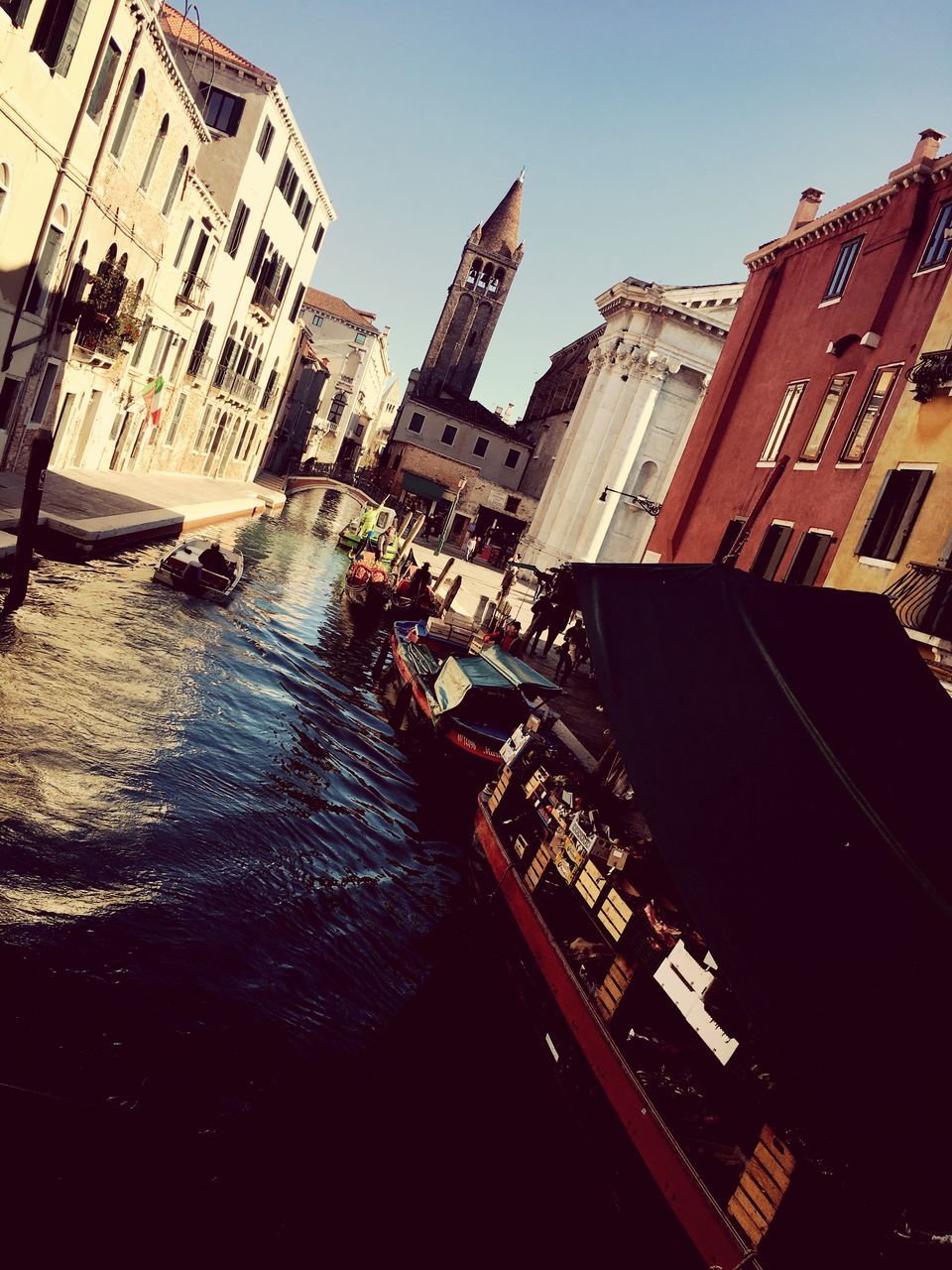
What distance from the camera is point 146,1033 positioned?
5703mm

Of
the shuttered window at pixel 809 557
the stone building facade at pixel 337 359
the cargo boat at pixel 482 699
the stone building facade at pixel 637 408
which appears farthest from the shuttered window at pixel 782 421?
the stone building facade at pixel 337 359

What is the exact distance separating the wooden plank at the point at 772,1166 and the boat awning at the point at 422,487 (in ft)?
159

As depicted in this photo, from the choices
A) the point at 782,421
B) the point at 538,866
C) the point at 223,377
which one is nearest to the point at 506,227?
the point at 223,377

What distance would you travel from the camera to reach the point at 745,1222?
184 inches

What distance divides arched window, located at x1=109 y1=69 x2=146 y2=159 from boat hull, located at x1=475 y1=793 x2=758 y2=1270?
63.1 ft

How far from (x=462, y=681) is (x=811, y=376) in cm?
1033

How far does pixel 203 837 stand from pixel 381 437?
9977 centimetres

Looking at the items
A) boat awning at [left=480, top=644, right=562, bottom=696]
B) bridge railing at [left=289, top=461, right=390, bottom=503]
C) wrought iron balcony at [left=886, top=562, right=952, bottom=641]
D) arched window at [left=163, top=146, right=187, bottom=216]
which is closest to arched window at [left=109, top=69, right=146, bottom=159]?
arched window at [left=163, top=146, right=187, bottom=216]

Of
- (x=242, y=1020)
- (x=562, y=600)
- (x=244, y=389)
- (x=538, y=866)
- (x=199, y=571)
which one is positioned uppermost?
(x=244, y=389)

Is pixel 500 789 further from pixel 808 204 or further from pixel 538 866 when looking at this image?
pixel 808 204

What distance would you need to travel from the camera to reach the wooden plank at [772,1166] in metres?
4.52

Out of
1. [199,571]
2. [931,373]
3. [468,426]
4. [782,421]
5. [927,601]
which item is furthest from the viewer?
[468,426]

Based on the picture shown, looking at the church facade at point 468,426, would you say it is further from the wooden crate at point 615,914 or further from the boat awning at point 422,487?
the wooden crate at point 615,914

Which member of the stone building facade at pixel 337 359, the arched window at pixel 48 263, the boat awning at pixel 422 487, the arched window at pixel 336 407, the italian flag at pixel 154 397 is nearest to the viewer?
the arched window at pixel 48 263
